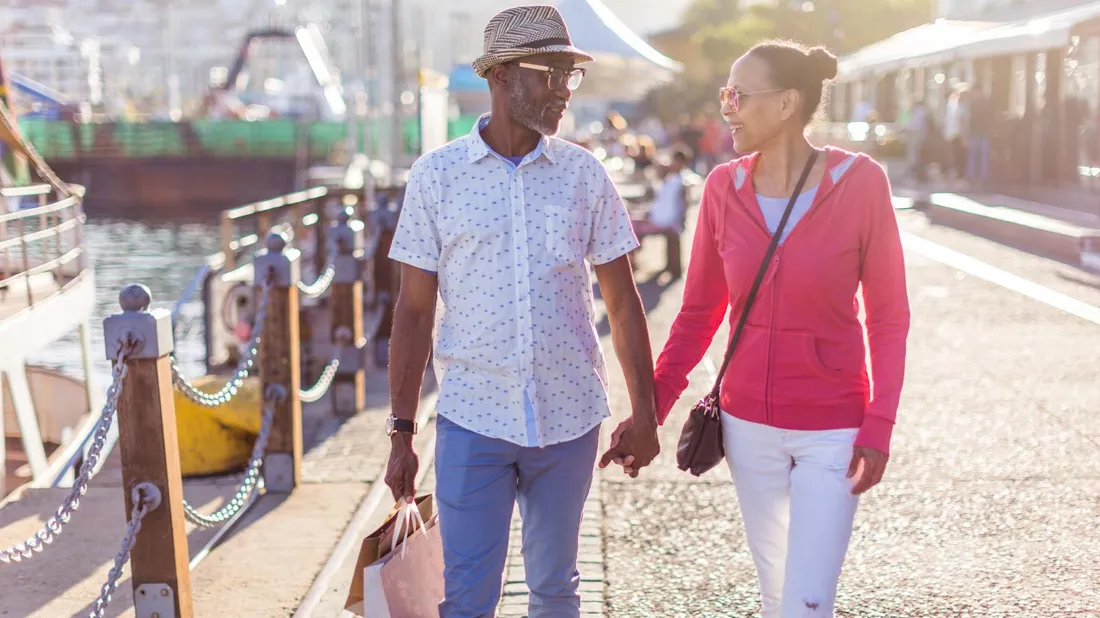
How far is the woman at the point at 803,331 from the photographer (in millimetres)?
3180

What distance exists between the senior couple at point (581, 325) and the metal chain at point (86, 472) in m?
1.17

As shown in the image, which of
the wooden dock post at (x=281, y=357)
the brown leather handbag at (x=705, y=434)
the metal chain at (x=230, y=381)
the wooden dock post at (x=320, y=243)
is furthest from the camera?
the wooden dock post at (x=320, y=243)

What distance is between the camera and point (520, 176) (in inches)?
125

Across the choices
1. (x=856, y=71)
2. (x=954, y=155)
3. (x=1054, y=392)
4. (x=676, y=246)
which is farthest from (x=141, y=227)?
(x=1054, y=392)

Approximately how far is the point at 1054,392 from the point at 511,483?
6.07 m

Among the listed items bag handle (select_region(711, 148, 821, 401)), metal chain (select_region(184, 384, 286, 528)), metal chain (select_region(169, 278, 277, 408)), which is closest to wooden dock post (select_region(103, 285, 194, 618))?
metal chain (select_region(169, 278, 277, 408))

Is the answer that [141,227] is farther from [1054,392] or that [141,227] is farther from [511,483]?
[511,483]

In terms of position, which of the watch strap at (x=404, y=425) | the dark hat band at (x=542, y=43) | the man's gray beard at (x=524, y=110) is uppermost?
the dark hat band at (x=542, y=43)

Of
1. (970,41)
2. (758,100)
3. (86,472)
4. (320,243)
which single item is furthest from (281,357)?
(970,41)

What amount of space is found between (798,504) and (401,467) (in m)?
0.97

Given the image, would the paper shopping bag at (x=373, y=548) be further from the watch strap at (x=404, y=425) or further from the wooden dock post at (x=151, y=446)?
the wooden dock post at (x=151, y=446)

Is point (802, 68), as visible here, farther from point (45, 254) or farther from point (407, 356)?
point (45, 254)

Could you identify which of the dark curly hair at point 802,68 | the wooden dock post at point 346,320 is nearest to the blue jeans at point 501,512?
the dark curly hair at point 802,68

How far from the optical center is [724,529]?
563 centimetres
